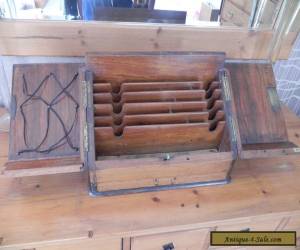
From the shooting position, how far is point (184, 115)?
0.75 m

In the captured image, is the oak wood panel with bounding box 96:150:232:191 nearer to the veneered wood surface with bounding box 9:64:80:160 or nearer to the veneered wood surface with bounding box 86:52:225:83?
the veneered wood surface with bounding box 9:64:80:160

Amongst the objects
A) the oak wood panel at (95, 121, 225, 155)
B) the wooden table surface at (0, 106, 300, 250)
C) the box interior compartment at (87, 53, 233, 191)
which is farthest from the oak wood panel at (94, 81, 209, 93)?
the wooden table surface at (0, 106, 300, 250)

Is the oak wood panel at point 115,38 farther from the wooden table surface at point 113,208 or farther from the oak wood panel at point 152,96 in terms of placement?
the wooden table surface at point 113,208

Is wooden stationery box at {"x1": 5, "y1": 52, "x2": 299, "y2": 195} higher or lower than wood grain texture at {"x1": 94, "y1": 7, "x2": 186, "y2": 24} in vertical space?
lower

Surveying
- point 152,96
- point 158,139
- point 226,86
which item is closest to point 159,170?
point 158,139

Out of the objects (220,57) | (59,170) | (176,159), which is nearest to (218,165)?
(176,159)

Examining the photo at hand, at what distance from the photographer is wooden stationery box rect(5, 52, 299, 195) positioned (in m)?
0.71

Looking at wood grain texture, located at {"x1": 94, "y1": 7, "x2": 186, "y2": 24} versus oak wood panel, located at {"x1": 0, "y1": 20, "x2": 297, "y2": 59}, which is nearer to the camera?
oak wood panel, located at {"x1": 0, "y1": 20, "x2": 297, "y2": 59}

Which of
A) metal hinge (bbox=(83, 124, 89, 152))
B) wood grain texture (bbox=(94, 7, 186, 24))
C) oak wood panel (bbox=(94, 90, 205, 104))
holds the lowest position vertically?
metal hinge (bbox=(83, 124, 89, 152))

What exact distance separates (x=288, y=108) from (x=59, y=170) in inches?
39.5

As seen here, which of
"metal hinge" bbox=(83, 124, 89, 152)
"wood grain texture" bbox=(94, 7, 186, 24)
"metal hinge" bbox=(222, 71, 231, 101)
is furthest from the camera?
"wood grain texture" bbox=(94, 7, 186, 24)

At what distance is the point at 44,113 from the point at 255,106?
0.64 m

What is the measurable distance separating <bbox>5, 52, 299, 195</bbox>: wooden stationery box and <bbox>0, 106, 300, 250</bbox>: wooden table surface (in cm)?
4

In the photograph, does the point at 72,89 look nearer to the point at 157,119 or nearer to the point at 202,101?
the point at 157,119
